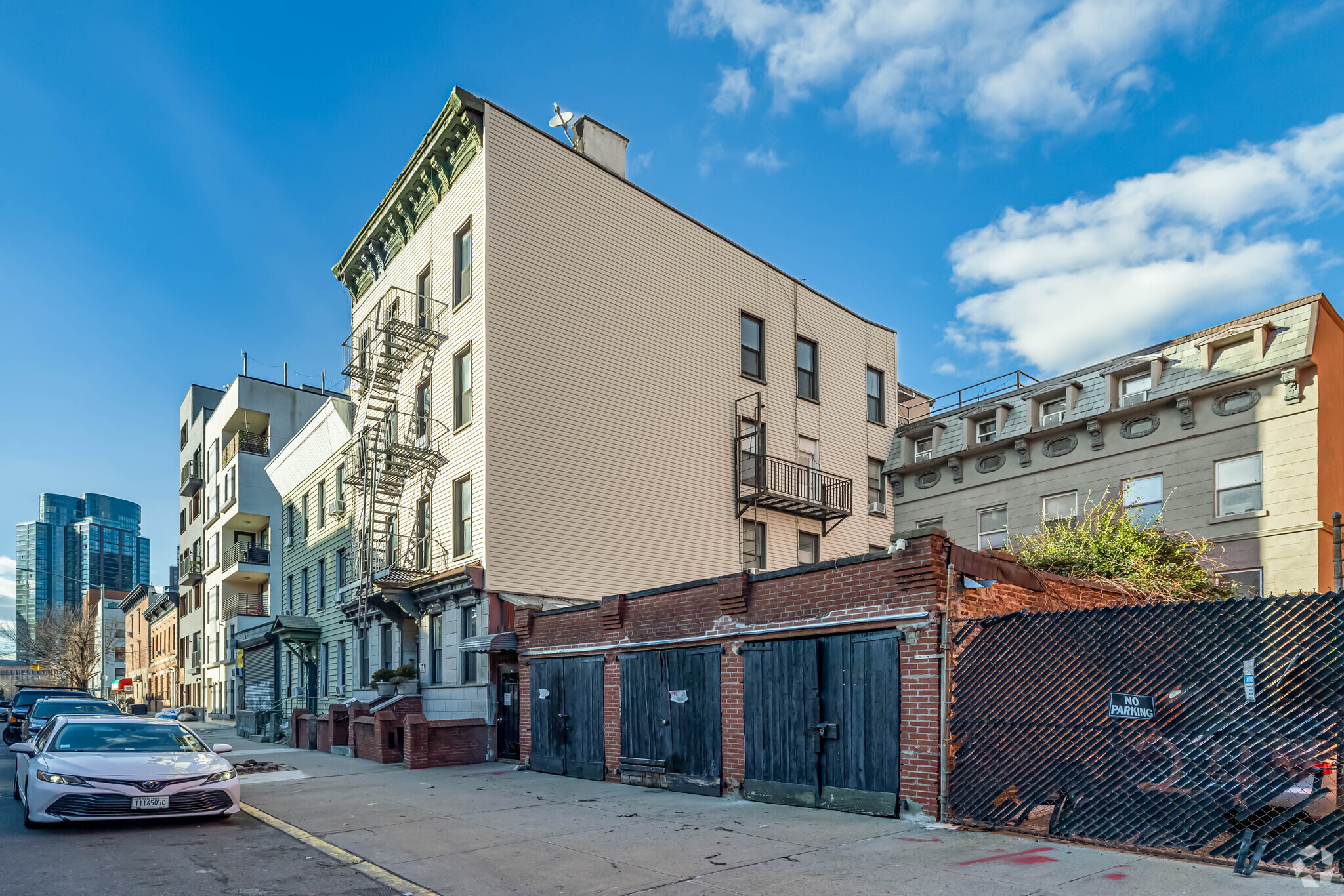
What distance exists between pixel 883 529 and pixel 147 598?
6335 centimetres

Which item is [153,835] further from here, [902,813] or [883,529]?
[883,529]

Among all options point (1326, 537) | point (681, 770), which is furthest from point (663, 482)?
point (1326, 537)

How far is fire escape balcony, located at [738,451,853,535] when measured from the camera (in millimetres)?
26234

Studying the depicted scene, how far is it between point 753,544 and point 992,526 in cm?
722

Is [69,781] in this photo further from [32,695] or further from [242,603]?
[242,603]

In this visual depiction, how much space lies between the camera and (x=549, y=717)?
664 inches

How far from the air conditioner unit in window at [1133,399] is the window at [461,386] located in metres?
16.6

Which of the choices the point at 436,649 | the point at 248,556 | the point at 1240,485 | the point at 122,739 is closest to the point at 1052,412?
the point at 1240,485

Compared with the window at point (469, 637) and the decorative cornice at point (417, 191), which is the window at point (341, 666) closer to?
the window at point (469, 637)

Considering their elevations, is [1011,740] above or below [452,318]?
below

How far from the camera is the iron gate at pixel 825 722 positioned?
411 inches

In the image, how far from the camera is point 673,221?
25.9m

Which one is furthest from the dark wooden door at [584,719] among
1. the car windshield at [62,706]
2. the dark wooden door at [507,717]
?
the car windshield at [62,706]

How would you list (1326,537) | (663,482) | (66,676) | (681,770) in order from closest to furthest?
(681,770) < (1326,537) < (663,482) < (66,676)
